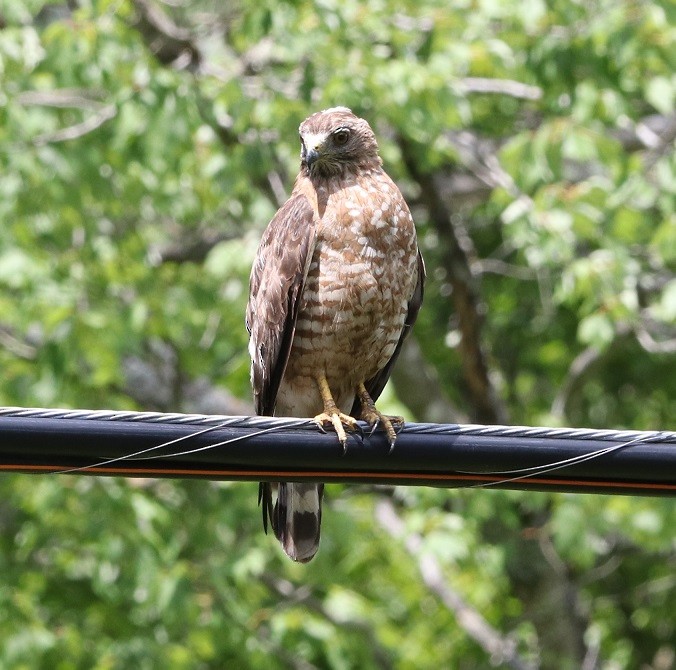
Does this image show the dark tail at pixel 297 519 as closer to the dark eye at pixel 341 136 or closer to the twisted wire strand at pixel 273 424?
the dark eye at pixel 341 136

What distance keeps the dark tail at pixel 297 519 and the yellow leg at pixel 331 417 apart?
326 millimetres

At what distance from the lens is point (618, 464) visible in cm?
275

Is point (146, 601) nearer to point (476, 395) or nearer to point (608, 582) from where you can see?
point (476, 395)

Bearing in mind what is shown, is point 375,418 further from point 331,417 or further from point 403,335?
point 403,335

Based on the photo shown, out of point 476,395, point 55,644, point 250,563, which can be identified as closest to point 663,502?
point 476,395

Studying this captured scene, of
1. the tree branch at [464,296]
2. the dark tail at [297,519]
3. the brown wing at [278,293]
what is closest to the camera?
the brown wing at [278,293]

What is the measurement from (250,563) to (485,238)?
12.0 feet

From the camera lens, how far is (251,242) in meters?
6.73

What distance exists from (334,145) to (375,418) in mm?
992

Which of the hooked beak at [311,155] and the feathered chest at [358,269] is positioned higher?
the hooked beak at [311,155]

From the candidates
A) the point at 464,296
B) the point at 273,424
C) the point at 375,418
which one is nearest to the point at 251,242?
the point at 464,296

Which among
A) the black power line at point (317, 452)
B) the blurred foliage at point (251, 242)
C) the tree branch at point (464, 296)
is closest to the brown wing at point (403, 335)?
the black power line at point (317, 452)

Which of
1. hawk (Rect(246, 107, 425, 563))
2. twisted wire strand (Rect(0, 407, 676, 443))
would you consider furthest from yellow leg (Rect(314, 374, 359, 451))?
twisted wire strand (Rect(0, 407, 676, 443))

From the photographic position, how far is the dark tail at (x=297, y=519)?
4.14m
